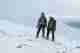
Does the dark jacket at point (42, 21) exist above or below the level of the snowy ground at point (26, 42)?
above

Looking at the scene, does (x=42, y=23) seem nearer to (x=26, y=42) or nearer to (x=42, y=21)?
(x=42, y=21)

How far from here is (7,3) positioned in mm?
1775

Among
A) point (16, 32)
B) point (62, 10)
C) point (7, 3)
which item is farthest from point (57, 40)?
point (7, 3)

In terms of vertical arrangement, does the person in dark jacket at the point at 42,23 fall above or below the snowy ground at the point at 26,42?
above

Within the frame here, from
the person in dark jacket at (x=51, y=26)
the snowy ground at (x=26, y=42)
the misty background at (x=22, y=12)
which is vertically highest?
the misty background at (x=22, y=12)

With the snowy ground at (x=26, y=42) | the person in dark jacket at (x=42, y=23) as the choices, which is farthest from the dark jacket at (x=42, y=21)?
the snowy ground at (x=26, y=42)

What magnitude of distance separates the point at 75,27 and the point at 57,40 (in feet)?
1.06

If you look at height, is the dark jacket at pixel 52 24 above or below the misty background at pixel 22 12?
below

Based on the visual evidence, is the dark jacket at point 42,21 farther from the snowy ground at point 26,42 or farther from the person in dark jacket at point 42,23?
the snowy ground at point 26,42

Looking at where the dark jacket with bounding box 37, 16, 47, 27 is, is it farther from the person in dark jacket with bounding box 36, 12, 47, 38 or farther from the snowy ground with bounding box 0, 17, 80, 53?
the snowy ground with bounding box 0, 17, 80, 53

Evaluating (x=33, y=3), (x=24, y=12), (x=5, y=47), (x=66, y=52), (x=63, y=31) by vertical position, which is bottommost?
(x=66, y=52)

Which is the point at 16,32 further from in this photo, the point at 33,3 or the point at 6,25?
the point at 33,3

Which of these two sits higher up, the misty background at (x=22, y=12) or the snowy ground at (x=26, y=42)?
the misty background at (x=22, y=12)

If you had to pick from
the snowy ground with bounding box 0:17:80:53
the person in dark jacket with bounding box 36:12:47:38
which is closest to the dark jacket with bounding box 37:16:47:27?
the person in dark jacket with bounding box 36:12:47:38
